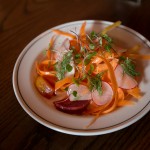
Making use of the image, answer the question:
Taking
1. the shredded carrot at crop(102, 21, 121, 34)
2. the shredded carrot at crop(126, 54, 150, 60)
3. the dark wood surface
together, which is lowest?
the dark wood surface

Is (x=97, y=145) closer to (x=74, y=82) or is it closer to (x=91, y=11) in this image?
(x=74, y=82)

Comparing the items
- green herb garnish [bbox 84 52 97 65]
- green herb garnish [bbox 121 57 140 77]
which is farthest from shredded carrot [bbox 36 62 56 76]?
green herb garnish [bbox 121 57 140 77]

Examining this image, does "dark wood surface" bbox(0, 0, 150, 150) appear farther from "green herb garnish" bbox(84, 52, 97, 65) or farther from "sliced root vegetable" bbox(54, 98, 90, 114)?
"green herb garnish" bbox(84, 52, 97, 65)

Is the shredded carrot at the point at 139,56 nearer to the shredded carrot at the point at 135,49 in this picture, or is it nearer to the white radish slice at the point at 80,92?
the shredded carrot at the point at 135,49

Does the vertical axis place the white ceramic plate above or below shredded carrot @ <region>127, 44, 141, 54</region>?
below

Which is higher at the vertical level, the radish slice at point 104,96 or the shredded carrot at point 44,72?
the radish slice at point 104,96

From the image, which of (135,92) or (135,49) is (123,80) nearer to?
(135,92)

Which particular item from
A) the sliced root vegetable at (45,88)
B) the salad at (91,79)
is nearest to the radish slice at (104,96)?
the salad at (91,79)

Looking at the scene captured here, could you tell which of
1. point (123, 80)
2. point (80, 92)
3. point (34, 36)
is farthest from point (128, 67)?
point (34, 36)

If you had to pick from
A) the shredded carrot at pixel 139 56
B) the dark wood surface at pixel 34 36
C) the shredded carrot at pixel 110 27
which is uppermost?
the shredded carrot at pixel 110 27

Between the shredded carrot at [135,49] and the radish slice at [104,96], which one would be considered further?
the shredded carrot at [135,49]
